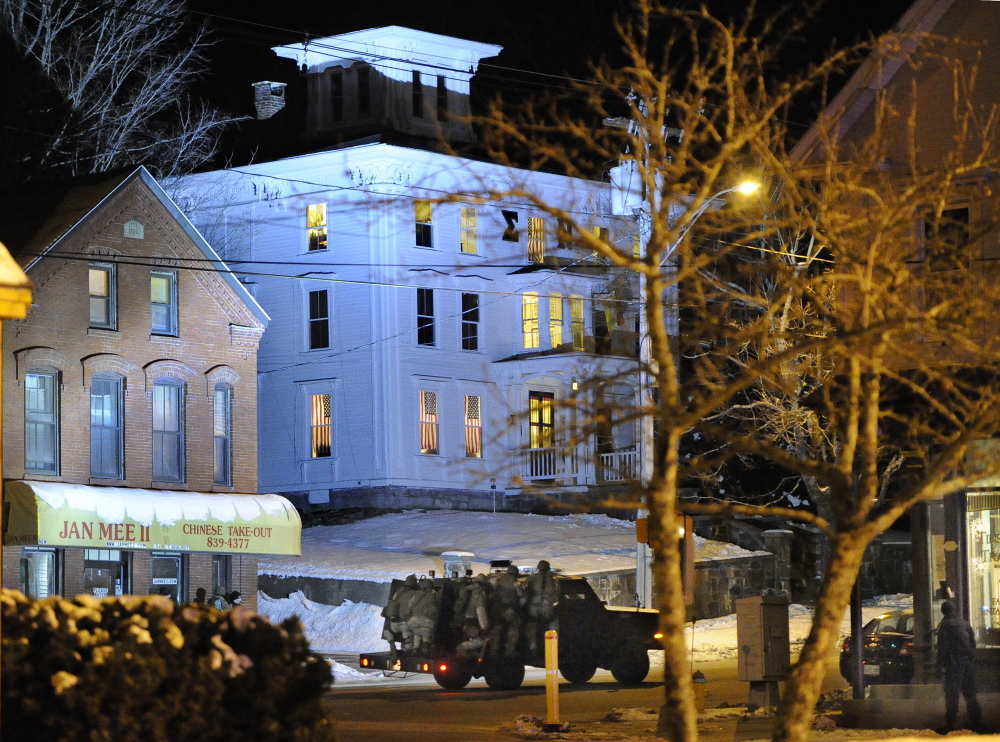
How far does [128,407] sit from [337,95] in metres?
17.3

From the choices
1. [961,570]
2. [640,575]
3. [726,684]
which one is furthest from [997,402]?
[640,575]

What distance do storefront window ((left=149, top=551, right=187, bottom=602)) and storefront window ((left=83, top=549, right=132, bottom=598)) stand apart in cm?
67

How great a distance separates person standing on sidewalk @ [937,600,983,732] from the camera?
1752cm

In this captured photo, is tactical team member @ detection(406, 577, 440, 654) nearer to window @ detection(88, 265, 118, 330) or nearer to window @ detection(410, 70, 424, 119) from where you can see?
window @ detection(88, 265, 118, 330)

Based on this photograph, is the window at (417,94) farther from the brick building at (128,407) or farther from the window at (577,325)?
the brick building at (128,407)

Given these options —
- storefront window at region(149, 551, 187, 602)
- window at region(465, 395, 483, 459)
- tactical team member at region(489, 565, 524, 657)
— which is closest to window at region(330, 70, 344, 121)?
window at region(465, 395, 483, 459)

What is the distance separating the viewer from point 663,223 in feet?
36.2

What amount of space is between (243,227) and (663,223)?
36343 millimetres

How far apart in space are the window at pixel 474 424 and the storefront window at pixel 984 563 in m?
26.3

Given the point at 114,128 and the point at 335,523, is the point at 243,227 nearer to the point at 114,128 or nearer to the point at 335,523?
the point at 114,128

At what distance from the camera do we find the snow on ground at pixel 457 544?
3609cm

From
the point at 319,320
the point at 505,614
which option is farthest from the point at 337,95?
the point at 505,614

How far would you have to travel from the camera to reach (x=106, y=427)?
32.8 meters

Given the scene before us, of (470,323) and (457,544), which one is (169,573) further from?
(470,323)
